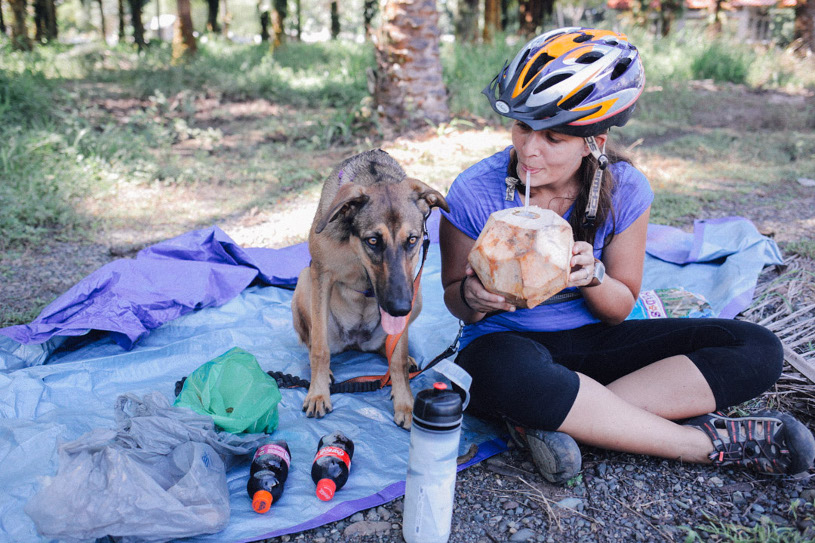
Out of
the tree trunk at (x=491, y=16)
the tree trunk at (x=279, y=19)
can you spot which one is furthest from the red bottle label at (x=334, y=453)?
the tree trunk at (x=279, y=19)

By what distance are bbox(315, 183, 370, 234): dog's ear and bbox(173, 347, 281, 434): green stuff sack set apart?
2.92ft

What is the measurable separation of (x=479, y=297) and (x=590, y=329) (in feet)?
2.68

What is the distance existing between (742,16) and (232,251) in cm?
4554

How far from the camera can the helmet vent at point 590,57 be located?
2895mm

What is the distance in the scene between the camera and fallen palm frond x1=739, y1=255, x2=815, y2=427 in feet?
11.3

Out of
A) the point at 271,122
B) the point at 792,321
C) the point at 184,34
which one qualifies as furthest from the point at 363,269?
the point at 184,34

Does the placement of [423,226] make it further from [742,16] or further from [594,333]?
[742,16]

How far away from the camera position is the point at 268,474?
106 inches

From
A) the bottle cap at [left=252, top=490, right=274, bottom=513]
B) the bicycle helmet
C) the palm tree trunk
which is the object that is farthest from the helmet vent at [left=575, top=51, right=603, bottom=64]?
the palm tree trunk

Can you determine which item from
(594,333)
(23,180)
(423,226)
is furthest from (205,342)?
(23,180)

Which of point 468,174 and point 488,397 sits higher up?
point 468,174

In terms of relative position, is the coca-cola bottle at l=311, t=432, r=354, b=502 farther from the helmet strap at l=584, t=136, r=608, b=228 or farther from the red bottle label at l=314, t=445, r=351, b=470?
the helmet strap at l=584, t=136, r=608, b=228

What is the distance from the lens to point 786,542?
2371mm

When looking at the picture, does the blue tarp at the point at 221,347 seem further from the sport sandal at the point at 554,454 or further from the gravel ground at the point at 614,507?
the sport sandal at the point at 554,454
